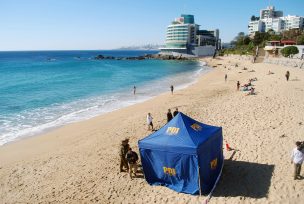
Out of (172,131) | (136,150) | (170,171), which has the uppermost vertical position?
(172,131)

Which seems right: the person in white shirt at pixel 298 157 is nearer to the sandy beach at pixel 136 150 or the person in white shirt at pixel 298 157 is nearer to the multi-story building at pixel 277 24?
the sandy beach at pixel 136 150

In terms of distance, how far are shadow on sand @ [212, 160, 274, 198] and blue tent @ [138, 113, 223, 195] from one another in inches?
14.1

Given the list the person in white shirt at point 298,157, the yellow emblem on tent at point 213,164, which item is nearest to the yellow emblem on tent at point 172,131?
the yellow emblem on tent at point 213,164

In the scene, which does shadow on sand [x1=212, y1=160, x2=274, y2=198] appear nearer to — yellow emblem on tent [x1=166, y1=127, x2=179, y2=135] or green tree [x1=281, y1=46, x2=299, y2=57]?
yellow emblem on tent [x1=166, y1=127, x2=179, y2=135]

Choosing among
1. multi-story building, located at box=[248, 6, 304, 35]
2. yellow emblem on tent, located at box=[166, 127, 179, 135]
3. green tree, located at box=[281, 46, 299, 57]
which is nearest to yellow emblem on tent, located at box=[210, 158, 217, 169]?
yellow emblem on tent, located at box=[166, 127, 179, 135]

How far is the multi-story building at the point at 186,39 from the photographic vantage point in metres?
123

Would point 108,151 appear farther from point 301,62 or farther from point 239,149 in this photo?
point 301,62

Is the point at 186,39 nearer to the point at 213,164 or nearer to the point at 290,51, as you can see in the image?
the point at 290,51

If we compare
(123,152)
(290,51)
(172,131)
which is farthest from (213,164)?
(290,51)

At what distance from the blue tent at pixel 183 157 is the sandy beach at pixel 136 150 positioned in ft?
1.07

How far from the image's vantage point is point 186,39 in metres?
124

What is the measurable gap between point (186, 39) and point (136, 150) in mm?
115146

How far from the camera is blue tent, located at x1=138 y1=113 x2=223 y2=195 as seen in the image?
29.5 feet

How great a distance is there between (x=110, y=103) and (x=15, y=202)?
19146mm
